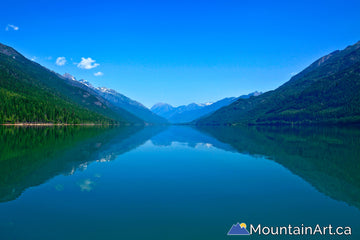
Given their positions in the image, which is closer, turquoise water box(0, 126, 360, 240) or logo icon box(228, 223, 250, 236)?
logo icon box(228, 223, 250, 236)

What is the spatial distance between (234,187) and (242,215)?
23.1 feet

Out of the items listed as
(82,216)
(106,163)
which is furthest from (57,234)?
(106,163)

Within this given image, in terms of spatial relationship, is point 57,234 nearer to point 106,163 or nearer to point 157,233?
point 157,233

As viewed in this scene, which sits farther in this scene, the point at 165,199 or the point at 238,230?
the point at 165,199

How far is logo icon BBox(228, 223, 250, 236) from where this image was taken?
39.2 ft

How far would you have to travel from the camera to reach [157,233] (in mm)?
11578

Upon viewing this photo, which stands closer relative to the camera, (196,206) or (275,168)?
(196,206)

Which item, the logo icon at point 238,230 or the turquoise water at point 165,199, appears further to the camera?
the turquoise water at point 165,199

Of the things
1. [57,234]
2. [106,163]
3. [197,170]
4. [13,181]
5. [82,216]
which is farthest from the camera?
[106,163]

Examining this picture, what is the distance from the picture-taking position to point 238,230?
1228 cm

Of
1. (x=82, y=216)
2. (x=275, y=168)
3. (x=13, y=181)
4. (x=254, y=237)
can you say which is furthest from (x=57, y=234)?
(x=275, y=168)

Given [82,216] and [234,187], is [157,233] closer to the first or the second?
[82,216]

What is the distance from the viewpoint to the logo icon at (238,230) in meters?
11.9

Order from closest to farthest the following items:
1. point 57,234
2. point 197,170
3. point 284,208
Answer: point 57,234, point 284,208, point 197,170
